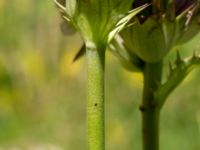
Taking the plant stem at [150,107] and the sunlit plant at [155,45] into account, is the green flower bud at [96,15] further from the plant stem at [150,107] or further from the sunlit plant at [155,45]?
the plant stem at [150,107]

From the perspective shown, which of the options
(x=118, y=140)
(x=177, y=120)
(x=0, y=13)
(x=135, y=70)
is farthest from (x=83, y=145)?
(x=135, y=70)

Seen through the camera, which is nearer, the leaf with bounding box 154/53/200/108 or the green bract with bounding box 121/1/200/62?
the green bract with bounding box 121/1/200/62

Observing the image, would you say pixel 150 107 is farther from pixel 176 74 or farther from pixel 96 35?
pixel 96 35

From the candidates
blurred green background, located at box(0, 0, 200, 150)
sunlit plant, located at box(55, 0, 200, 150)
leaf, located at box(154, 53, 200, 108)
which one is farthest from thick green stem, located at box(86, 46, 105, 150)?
blurred green background, located at box(0, 0, 200, 150)

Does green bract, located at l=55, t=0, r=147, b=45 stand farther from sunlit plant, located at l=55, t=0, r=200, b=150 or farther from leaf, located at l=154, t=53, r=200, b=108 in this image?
leaf, located at l=154, t=53, r=200, b=108

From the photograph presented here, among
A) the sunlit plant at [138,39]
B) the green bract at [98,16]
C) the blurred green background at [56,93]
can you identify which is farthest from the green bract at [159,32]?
the blurred green background at [56,93]

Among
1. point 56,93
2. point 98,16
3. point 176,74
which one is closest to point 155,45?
point 176,74
